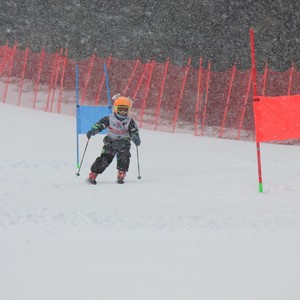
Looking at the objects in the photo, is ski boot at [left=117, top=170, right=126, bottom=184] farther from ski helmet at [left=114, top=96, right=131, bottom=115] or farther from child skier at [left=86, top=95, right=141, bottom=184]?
ski helmet at [left=114, top=96, right=131, bottom=115]

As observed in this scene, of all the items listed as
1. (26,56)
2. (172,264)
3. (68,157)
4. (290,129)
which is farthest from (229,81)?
(172,264)

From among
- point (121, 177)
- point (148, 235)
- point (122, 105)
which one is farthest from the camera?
point (122, 105)

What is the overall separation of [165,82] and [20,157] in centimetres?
1082

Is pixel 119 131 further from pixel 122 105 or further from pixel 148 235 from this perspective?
pixel 148 235

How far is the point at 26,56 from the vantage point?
80.1 ft

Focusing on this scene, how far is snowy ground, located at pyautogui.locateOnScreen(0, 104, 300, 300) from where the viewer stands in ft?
14.6

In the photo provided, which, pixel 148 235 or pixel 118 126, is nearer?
pixel 148 235

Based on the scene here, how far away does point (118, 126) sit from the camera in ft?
34.5

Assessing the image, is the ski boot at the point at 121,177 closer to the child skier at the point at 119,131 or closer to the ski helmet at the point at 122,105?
the child skier at the point at 119,131

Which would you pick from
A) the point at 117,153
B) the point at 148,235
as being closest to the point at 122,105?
the point at 117,153

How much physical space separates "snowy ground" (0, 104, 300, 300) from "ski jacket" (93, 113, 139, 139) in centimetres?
Result: 75

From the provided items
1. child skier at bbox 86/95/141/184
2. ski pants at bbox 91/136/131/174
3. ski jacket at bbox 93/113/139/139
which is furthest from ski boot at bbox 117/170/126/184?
ski jacket at bbox 93/113/139/139

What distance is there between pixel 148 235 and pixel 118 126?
484cm

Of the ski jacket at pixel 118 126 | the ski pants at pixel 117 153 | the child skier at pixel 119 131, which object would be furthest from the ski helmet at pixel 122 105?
the ski pants at pixel 117 153
